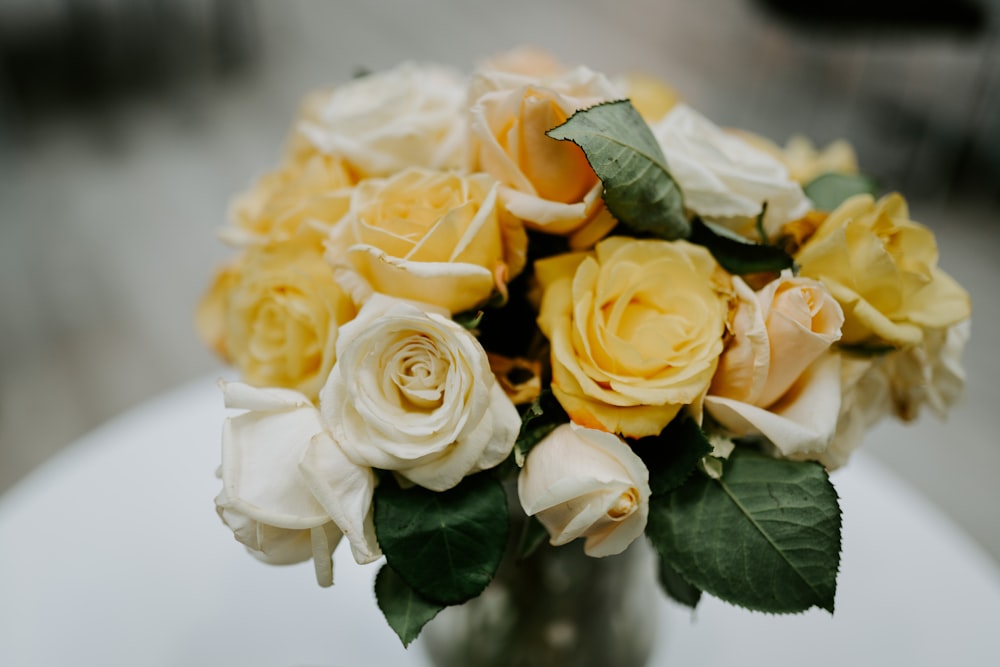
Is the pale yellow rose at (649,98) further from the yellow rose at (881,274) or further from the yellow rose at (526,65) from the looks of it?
the yellow rose at (881,274)

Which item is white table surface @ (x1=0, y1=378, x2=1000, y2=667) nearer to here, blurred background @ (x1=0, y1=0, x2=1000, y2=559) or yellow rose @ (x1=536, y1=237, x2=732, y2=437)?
yellow rose @ (x1=536, y1=237, x2=732, y2=437)

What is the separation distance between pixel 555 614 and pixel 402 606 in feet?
0.53

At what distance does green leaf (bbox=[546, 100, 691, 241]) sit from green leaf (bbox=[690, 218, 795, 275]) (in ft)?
0.05

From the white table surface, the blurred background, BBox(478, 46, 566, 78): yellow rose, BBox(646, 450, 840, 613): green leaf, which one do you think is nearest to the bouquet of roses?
BBox(646, 450, 840, 613): green leaf

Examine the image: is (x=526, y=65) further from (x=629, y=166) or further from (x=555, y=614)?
(x=555, y=614)

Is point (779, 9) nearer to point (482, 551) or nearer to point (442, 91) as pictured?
point (442, 91)

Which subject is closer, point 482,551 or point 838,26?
point 482,551

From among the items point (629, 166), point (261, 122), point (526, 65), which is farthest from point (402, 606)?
point (261, 122)

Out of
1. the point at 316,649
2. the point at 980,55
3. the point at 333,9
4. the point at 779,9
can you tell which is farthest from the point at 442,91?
the point at 333,9

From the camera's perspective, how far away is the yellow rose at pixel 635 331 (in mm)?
414

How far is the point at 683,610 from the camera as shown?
2.33 ft

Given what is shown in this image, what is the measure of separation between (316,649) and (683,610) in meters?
0.31

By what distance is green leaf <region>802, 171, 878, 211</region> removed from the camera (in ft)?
1.81

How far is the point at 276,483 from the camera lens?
1.37 ft
